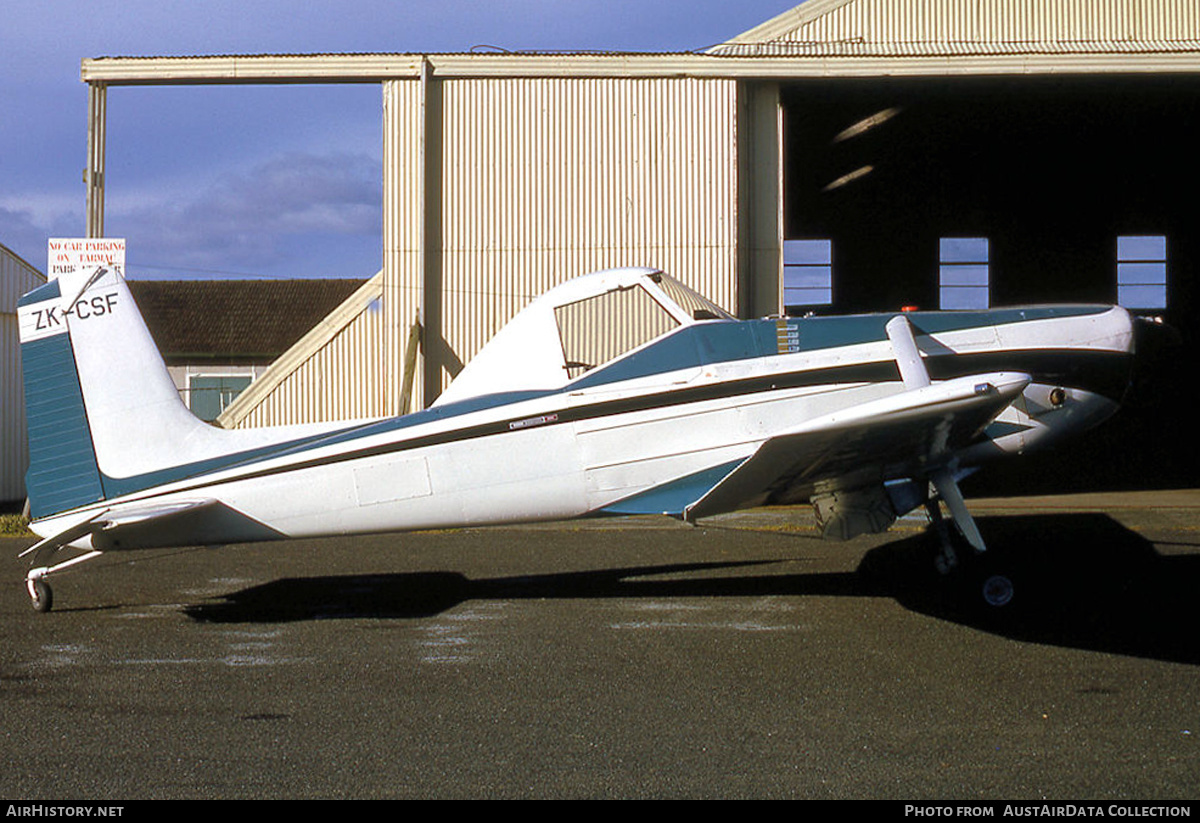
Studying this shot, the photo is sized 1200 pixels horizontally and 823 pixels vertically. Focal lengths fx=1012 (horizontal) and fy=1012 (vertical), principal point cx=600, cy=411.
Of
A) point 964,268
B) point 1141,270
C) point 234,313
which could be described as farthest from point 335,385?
point 234,313

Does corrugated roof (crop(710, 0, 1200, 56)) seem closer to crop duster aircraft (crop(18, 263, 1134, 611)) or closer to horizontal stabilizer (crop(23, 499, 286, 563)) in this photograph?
crop duster aircraft (crop(18, 263, 1134, 611))

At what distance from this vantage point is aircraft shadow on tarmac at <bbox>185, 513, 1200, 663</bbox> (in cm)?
582

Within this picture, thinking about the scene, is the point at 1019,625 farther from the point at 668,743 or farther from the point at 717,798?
the point at 717,798

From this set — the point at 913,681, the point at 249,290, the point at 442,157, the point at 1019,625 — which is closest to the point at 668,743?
the point at 913,681

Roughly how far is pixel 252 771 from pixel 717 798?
5.58 ft

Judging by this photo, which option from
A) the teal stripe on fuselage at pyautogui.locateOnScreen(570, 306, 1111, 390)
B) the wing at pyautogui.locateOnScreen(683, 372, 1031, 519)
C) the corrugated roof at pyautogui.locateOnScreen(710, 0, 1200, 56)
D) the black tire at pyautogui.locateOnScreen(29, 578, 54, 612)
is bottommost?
the black tire at pyautogui.locateOnScreen(29, 578, 54, 612)

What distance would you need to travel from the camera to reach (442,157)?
13.0 metres

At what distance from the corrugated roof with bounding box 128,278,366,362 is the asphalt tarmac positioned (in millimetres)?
30532

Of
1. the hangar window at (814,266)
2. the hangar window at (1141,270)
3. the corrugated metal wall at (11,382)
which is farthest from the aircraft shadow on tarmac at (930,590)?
the hangar window at (1141,270)

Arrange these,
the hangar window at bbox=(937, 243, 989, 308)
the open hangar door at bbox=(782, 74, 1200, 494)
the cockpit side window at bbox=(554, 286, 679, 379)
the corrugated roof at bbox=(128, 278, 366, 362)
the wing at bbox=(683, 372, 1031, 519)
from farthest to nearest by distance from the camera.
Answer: the corrugated roof at bbox=(128, 278, 366, 362) → the hangar window at bbox=(937, 243, 989, 308) → the open hangar door at bbox=(782, 74, 1200, 494) → the cockpit side window at bbox=(554, 286, 679, 379) → the wing at bbox=(683, 372, 1031, 519)

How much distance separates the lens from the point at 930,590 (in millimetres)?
6973

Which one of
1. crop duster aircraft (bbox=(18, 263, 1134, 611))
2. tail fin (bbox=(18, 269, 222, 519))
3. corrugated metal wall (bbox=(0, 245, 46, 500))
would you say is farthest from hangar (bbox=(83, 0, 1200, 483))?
crop duster aircraft (bbox=(18, 263, 1134, 611))

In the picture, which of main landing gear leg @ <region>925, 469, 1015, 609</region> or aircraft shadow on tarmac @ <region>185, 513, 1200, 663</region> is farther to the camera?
main landing gear leg @ <region>925, 469, 1015, 609</region>

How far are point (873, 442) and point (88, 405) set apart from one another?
4.97 metres
